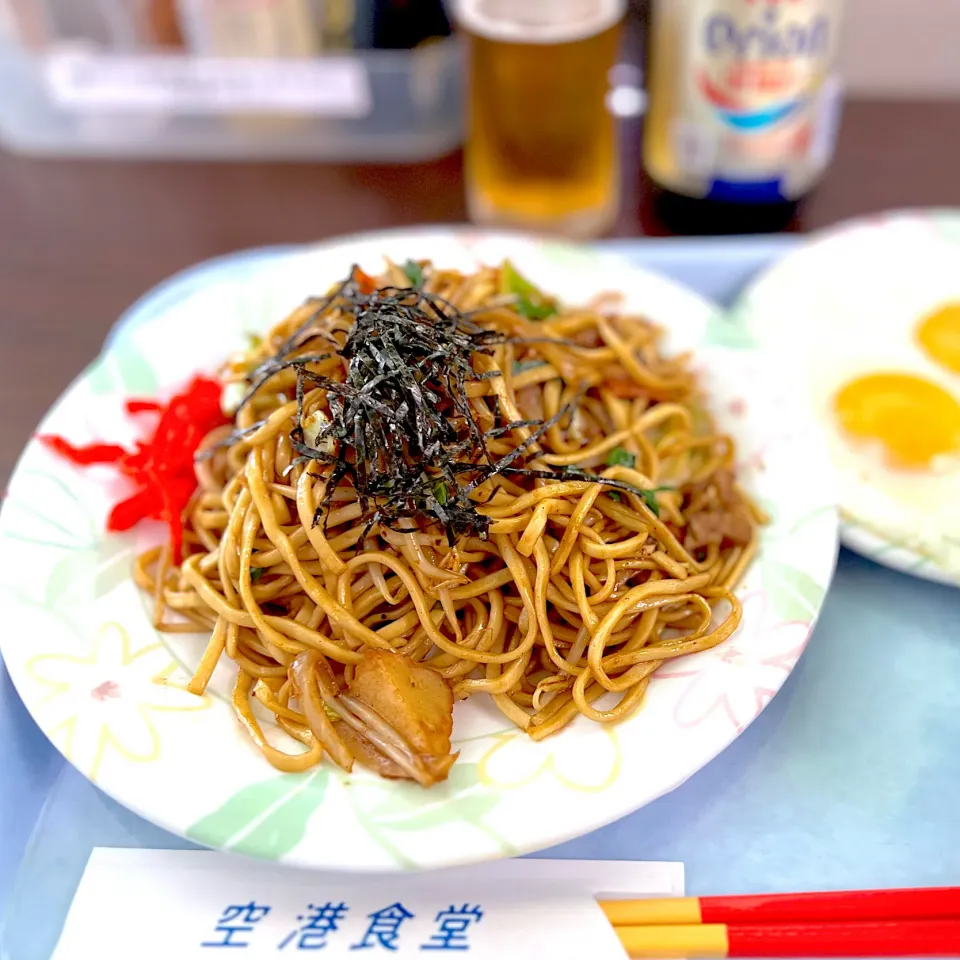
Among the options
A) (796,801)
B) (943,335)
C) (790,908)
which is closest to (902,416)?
(943,335)

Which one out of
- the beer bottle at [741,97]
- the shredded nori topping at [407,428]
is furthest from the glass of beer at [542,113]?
the shredded nori topping at [407,428]

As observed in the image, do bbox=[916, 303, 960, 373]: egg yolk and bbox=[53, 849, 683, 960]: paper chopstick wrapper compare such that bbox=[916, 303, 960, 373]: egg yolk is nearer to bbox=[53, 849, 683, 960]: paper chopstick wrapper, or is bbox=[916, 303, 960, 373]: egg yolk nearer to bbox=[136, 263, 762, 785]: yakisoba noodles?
bbox=[136, 263, 762, 785]: yakisoba noodles

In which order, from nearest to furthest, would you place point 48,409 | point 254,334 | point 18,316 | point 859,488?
1. point 859,488
2. point 254,334
3. point 48,409
4. point 18,316

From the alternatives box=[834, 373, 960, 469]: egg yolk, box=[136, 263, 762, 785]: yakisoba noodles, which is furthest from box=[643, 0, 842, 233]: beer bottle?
box=[136, 263, 762, 785]: yakisoba noodles

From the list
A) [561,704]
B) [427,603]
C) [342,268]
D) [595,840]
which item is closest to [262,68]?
[342,268]

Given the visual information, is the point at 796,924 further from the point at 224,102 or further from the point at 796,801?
the point at 224,102

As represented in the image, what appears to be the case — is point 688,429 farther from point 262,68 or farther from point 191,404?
point 262,68

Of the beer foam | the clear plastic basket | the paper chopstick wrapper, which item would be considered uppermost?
the beer foam
